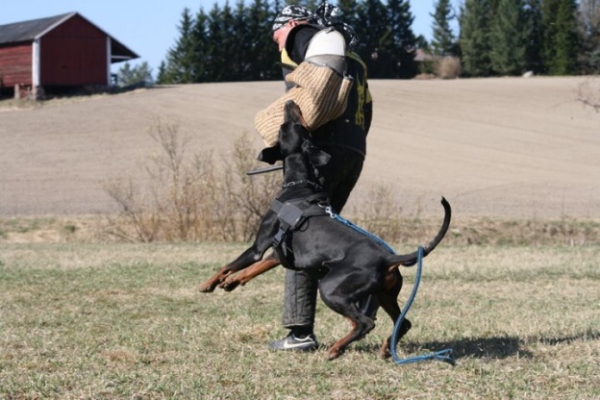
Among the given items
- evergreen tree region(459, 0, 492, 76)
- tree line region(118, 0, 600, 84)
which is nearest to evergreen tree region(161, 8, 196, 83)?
tree line region(118, 0, 600, 84)

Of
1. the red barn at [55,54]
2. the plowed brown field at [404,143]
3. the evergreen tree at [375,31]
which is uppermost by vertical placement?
the evergreen tree at [375,31]

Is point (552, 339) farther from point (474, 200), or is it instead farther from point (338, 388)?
point (474, 200)

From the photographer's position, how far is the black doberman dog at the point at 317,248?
5023mm

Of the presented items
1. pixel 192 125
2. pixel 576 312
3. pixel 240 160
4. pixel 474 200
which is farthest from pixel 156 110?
pixel 576 312

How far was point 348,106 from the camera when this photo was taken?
18.2 feet

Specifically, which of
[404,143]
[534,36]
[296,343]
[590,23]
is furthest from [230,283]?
[534,36]

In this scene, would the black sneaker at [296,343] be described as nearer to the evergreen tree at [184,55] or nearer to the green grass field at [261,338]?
the green grass field at [261,338]

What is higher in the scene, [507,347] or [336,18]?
[336,18]

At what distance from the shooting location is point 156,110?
1422 inches

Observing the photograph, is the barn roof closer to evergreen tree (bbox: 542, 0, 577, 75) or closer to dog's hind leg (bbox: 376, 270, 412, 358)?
evergreen tree (bbox: 542, 0, 577, 75)

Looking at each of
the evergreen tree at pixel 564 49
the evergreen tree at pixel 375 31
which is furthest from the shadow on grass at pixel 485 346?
the evergreen tree at pixel 375 31

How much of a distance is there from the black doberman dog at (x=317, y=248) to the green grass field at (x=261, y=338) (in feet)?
1.12

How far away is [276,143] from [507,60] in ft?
190

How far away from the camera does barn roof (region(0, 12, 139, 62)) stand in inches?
1990
